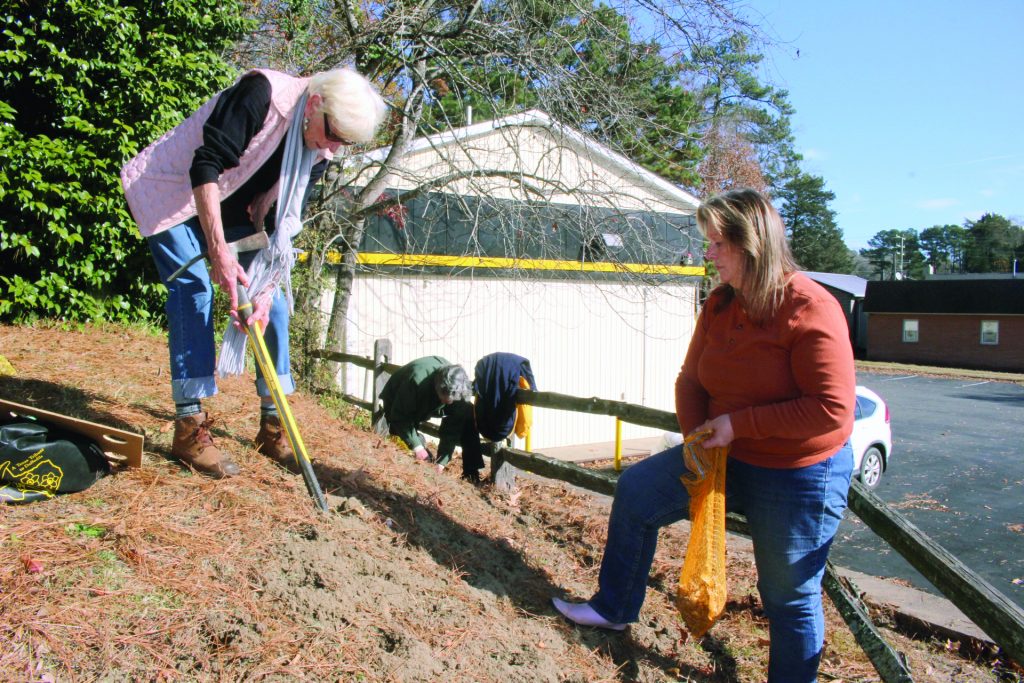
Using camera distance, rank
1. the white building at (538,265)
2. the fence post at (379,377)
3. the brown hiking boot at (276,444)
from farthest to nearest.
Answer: the fence post at (379,377) < the white building at (538,265) < the brown hiking boot at (276,444)

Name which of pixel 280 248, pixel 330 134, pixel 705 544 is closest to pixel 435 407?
pixel 280 248

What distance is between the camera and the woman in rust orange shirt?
2.50 metres

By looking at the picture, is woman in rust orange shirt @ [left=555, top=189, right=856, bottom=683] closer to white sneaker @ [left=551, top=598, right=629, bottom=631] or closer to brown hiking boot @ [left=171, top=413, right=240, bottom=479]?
white sneaker @ [left=551, top=598, right=629, bottom=631]

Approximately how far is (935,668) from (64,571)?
3.65 m

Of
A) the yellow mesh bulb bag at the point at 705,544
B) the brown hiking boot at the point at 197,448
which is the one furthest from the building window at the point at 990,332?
the brown hiking boot at the point at 197,448

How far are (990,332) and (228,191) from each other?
39283 mm

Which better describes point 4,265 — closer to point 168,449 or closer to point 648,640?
point 168,449

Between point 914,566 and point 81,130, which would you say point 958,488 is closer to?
point 914,566

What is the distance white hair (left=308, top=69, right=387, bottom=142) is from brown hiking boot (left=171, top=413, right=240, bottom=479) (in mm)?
1427

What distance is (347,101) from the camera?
2975 mm

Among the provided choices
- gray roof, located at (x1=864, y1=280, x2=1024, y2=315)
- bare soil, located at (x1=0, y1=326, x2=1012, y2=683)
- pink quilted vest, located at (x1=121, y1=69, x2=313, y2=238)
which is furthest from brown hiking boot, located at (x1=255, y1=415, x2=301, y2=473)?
gray roof, located at (x1=864, y1=280, x2=1024, y2=315)

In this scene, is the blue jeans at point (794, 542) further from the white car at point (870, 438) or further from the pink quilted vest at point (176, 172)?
the white car at point (870, 438)

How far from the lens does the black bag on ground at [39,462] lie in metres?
2.66

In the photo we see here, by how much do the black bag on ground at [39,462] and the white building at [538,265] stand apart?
14.8 feet
